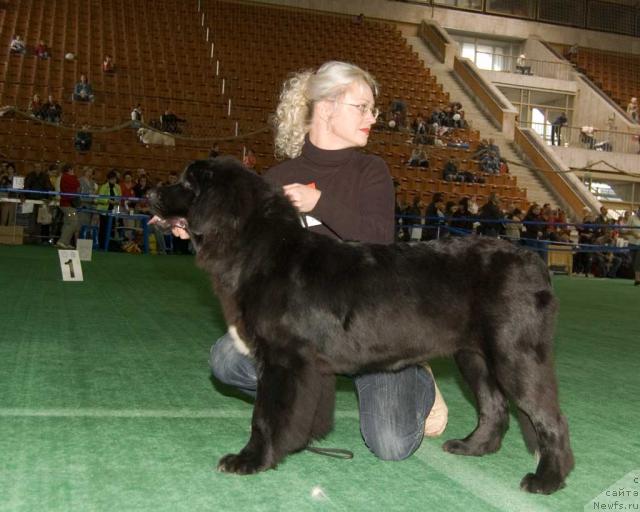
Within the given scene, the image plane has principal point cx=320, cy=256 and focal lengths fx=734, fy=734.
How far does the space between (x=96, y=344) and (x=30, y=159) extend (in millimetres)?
14673

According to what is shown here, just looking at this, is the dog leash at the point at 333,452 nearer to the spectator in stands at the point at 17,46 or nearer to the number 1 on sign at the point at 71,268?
the number 1 on sign at the point at 71,268

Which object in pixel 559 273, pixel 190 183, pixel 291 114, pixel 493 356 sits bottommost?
pixel 559 273

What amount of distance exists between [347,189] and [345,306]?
0.95 m

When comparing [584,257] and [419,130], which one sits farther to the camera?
[419,130]

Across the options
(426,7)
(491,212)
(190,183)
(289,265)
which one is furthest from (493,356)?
(426,7)

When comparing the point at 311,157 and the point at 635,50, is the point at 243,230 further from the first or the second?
the point at 635,50

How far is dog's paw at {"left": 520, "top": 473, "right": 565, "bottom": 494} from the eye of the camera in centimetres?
270

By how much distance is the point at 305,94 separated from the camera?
12.3ft

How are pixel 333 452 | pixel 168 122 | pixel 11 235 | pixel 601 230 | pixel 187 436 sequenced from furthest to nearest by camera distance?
pixel 601 230 → pixel 168 122 → pixel 11 235 → pixel 187 436 → pixel 333 452

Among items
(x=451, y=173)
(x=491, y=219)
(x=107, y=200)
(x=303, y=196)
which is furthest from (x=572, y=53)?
(x=303, y=196)

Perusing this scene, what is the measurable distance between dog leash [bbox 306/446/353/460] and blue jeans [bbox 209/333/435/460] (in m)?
0.12

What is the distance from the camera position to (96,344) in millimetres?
5289

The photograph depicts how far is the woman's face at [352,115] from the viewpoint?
356 centimetres

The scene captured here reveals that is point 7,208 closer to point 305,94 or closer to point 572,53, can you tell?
point 305,94
